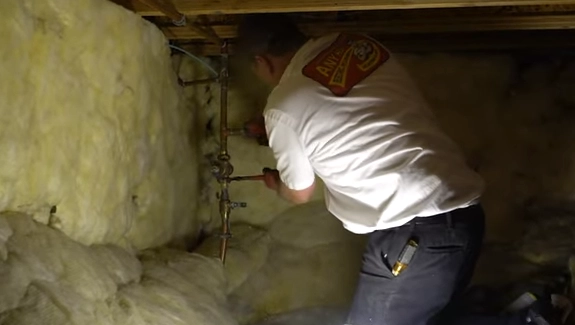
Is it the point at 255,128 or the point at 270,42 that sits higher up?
the point at 270,42

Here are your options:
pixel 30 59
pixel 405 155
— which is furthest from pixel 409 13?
pixel 30 59

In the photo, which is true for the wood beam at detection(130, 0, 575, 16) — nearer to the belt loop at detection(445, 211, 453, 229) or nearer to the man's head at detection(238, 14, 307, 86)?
the man's head at detection(238, 14, 307, 86)

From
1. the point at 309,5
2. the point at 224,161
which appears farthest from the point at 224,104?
the point at 309,5

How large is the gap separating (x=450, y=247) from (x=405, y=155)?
31cm

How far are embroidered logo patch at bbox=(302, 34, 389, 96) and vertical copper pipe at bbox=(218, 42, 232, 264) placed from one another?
0.66 m

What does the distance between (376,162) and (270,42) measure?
47cm

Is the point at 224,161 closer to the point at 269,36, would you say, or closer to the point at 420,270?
the point at 269,36

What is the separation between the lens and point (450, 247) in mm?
1924

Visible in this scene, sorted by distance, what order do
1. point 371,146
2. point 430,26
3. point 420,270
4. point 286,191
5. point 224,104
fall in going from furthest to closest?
1. point 224,104
2. point 430,26
3. point 286,191
4. point 420,270
5. point 371,146

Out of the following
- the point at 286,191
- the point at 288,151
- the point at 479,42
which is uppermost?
the point at 479,42

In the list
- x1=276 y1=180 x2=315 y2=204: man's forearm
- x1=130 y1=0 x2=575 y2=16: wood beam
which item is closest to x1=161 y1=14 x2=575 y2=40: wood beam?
x1=130 y1=0 x2=575 y2=16: wood beam

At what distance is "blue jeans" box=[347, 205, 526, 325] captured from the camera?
1897 millimetres

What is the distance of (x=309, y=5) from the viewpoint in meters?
1.91

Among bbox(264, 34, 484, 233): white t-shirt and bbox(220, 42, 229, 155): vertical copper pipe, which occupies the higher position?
bbox(264, 34, 484, 233): white t-shirt
